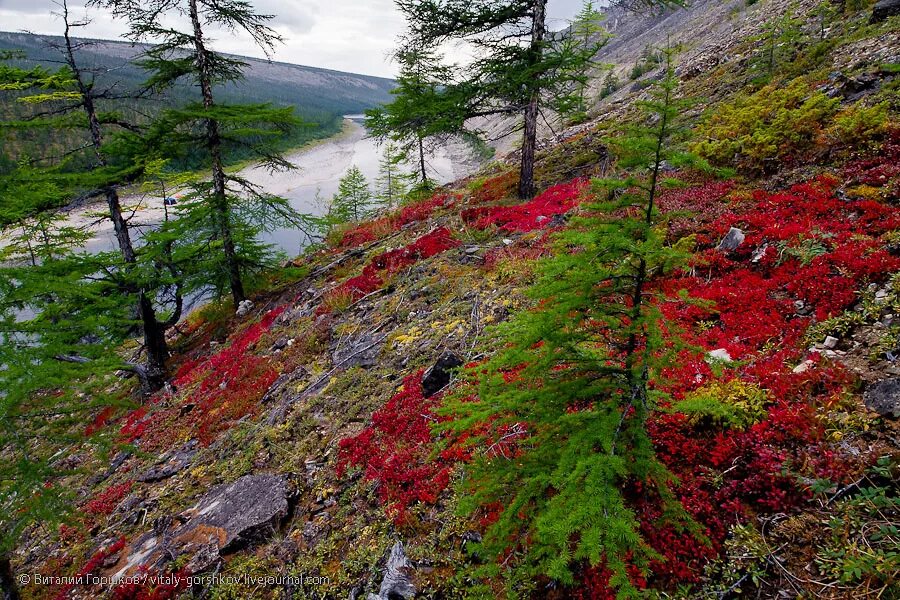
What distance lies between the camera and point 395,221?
17.7 metres

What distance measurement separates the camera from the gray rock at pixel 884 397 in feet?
11.3

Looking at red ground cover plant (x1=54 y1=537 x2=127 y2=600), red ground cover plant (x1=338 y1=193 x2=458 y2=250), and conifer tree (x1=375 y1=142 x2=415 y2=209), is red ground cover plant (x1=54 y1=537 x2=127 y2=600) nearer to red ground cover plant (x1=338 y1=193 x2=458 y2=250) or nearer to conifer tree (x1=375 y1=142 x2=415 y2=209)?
red ground cover plant (x1=338 y1=193 x2=458 y2=250)

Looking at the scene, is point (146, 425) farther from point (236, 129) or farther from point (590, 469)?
point (590, 469)

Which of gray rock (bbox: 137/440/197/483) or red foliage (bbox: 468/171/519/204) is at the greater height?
red foliage (bbox: 468/171/519/204)

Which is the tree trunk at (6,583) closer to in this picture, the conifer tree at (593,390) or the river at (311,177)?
the conifer tree at (593,390)

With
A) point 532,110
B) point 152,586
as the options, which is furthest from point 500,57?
point 152,586

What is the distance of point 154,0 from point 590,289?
14601 mm

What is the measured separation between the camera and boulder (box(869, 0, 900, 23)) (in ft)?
34.1

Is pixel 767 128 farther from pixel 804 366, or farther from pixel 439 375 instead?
pixel 439 375

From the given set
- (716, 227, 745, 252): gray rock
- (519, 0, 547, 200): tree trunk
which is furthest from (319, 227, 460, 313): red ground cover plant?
(716, 227, 745, 252): gray rock

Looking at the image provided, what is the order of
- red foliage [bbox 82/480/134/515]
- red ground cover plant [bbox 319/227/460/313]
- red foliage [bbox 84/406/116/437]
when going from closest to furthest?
red foliage [bbox 82/480/134/515] → red ground cover plant [bbox 319/227/460/313] → red foliage [bbox 84/406/116/437]

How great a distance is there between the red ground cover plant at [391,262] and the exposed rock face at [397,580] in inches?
310

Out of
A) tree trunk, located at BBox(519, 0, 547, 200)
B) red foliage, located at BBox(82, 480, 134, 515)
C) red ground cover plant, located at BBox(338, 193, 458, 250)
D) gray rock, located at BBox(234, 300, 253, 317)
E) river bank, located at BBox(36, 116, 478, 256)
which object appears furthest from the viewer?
river bank, located at BBox(36, 116, 478, 256)

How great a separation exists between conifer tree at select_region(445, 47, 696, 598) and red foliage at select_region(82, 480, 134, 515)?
8489mm
